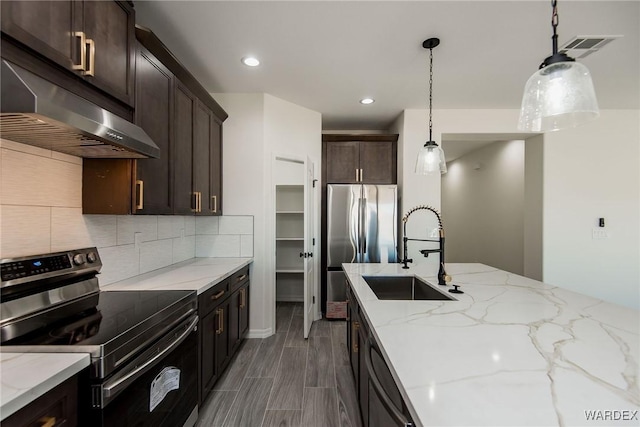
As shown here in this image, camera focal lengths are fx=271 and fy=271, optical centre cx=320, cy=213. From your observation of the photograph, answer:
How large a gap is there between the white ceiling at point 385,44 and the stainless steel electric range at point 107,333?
1697 millimetres

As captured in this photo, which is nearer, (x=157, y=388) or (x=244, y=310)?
(x=157, y=388)

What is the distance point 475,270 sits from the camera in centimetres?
229

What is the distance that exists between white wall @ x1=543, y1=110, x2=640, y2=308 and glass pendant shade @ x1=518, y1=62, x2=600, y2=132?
3000 mm

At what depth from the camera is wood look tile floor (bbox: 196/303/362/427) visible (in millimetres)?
1810

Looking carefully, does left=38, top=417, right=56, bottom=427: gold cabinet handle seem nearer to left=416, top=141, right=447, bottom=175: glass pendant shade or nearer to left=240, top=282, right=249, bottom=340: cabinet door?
left=240, top=282, right=249, bottom=340: cabinet door

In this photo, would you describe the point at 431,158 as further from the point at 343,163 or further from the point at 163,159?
the point at 163,159

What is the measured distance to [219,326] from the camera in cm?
209

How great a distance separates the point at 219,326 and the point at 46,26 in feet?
6.35

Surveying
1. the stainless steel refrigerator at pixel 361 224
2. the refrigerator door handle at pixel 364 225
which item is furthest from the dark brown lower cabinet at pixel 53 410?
the refrigerator door handle at pixel 364 225

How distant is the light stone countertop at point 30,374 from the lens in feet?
2.31

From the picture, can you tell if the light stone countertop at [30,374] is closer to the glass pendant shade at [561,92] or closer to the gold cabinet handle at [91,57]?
the gold cabinet handle at [91,57]

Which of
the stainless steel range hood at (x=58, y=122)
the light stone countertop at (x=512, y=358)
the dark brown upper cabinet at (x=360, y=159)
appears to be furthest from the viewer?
the dark brown upper cabinet at (x=360, y=159)

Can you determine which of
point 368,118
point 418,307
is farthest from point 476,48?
point 418,307

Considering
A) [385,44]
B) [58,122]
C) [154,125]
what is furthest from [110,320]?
[385,44]
